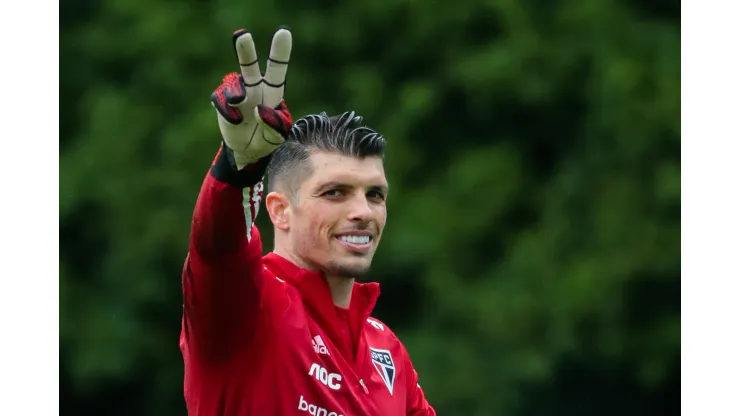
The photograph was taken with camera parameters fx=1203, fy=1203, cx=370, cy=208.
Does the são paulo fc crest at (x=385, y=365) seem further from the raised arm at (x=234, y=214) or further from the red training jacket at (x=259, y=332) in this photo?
the raised arm at (x=234, y=214)

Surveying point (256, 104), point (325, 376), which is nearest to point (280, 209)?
point (325, 376)

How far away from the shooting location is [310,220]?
3955 millimetres

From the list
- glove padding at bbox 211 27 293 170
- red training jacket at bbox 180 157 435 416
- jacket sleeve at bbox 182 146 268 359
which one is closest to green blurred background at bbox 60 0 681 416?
red training jacket at bbox 180 157 435 416

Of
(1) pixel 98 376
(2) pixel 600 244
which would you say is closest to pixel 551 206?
(2) pixel 600 244

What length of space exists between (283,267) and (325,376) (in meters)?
0.39

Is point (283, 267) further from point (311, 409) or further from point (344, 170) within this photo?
point (311, 409)

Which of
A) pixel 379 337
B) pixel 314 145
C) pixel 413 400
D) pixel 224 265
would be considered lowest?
pixel 413 400

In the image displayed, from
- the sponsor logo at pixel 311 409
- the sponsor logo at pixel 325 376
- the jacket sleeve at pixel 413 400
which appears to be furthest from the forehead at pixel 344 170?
the jacket sleeve at pixel 413 400

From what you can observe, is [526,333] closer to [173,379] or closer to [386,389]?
[173,379]

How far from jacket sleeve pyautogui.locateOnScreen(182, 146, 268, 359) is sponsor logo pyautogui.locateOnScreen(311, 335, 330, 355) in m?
0.30

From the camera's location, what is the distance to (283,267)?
13.1ft

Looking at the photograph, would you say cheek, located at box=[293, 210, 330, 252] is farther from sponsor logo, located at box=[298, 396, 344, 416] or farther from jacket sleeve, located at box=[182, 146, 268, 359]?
sponsor logo, located at box=[298, 396, 344, 416]

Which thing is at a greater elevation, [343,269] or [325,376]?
[343,269]

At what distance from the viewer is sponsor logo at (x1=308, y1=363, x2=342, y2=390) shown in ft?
12.6
